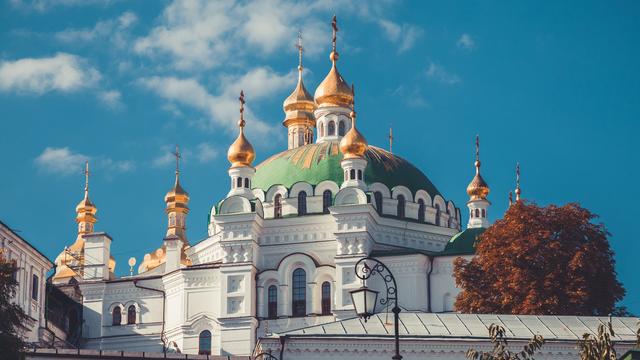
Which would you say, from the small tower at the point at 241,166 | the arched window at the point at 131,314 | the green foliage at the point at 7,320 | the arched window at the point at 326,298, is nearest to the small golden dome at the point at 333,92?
the small tower at the point at 241,166

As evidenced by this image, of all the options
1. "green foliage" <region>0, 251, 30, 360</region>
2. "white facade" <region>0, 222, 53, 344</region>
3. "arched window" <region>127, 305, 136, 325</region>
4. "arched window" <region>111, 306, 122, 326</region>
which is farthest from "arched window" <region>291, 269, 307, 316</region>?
"green foliage" <region>0, 251, 30, 360</region>

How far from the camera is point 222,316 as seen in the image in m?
54.0

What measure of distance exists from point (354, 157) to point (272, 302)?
6574mm

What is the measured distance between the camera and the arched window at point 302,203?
57.7 meters

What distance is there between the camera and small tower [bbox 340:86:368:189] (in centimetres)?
5625

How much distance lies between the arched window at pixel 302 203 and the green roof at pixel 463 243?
Answer: 5.91 meters

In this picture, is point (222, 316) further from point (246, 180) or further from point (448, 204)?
point (448, 204)

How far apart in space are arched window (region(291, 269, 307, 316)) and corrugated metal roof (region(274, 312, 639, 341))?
73.0 ft

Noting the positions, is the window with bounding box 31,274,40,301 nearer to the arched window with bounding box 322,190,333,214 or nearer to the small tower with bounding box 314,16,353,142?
the arched window with bounding box 322,190,333,214

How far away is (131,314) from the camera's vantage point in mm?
58156

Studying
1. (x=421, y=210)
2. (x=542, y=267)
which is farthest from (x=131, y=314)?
(x=542, y=267)

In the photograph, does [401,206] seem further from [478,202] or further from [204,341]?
[204,341]

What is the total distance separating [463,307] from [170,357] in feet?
41.1

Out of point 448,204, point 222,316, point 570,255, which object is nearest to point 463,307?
point 570,255
